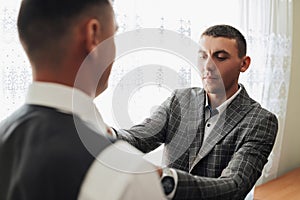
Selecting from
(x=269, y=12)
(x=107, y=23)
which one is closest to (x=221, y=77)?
(x=107, y=23)

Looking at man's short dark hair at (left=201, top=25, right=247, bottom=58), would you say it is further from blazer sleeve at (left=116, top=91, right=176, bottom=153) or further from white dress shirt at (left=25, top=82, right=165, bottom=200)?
white dress shirt at (left=25, top=82, right=165, bottom=200)

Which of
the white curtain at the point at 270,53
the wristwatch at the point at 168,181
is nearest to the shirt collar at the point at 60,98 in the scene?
the wristwatch at the point at 168,181

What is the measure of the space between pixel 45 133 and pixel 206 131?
81cm

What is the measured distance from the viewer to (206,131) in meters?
1.28

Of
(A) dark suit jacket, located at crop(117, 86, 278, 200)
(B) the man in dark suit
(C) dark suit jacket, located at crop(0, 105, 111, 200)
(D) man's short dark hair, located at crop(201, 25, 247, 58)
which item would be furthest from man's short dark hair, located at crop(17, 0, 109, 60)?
(D) man's short dark hair, located at crop(201, 25, 247, 58)

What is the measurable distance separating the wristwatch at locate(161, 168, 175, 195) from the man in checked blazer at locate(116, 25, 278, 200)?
39cm

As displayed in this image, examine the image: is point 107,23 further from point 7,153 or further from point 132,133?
point 132,133

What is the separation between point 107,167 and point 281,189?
203cm

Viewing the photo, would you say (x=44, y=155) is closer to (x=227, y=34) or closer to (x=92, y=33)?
(x=92, y=33)

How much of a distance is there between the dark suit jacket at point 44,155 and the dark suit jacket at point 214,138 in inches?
20.7

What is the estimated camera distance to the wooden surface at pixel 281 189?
2.15 meters

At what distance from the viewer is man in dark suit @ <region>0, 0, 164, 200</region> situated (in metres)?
0.53

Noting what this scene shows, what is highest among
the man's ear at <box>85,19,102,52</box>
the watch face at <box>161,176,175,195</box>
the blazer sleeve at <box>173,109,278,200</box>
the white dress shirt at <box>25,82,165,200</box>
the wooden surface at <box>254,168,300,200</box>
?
the man's ear at <box>85,19,102,52</box>

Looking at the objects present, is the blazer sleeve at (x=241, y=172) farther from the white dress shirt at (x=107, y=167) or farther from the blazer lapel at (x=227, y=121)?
the white dress shirt at (x=107, y=167)
